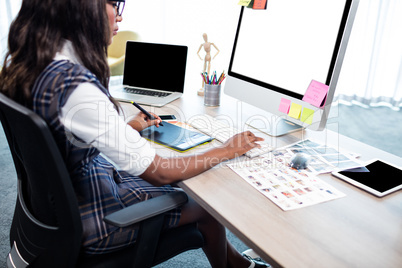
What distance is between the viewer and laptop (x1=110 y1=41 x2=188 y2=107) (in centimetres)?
175

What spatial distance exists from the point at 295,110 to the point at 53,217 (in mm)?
863

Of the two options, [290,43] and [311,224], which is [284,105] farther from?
[311,224]

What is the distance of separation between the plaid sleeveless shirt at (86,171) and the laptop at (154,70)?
2.22 ft

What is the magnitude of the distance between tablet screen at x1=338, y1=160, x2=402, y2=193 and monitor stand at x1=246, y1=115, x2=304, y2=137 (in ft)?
1.11

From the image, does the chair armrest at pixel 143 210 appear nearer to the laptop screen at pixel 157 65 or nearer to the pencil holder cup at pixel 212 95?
the pencil holder cup at pixel 212 95

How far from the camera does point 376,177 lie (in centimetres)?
102

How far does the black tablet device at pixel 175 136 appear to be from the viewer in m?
1.17

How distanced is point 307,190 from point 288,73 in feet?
1.66

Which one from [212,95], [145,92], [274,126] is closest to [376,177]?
[274,126]

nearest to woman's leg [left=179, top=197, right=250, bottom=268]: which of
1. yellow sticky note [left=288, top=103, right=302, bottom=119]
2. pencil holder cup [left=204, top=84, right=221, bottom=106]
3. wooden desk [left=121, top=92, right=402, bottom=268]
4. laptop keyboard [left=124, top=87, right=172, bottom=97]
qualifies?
wooden desk [left=121, top=92, right=402, bottom=268]

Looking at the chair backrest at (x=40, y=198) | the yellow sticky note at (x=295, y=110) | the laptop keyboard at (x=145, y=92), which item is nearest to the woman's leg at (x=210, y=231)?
the chair backrest at (x=40, y=198)

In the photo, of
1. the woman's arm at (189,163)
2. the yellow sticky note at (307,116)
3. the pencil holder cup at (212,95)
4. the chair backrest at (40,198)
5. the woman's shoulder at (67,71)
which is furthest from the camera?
the pencil holder cup at (212,95)

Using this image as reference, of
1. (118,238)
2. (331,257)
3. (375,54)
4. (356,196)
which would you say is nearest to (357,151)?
(356,196)

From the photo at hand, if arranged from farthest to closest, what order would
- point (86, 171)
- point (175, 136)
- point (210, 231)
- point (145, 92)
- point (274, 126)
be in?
point (145, 92) < point (274, 126) < point (175, 136) < point (210, 231) < point (86, 171)
